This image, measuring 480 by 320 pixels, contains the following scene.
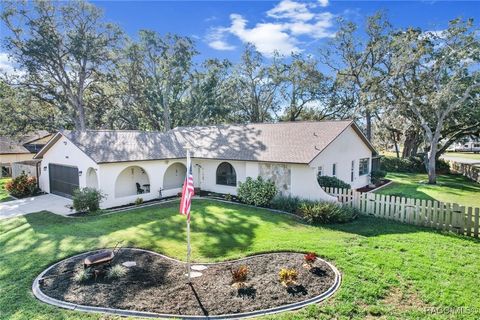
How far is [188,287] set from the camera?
294 inches

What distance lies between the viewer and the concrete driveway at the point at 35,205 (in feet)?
53.8

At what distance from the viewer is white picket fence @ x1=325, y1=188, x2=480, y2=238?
1182 cm

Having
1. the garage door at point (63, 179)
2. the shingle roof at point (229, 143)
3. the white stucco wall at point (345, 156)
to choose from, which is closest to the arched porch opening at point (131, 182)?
the shingle roof at point (229, 143)

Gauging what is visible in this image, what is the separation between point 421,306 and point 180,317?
5.33m

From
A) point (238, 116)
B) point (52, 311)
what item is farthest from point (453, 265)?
point (238, 116)

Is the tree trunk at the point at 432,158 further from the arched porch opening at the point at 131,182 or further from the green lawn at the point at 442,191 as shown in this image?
the arched porch opening at the point at 131,182

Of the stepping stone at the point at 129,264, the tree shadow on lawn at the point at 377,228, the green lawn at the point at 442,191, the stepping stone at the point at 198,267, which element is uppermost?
the stepping stone at the point at 129,264

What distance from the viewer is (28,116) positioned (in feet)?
103

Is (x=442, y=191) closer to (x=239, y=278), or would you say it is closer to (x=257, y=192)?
(x=257, y=192)

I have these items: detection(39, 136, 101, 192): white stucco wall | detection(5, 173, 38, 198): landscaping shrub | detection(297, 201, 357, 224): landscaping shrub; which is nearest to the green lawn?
detection(297, 201, 357, 224): landscaping shrub

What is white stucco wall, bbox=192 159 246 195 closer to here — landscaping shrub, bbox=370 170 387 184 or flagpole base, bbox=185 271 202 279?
flagpole base, bbox=185 271 202 279

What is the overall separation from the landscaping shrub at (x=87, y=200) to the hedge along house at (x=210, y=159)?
0.74 m

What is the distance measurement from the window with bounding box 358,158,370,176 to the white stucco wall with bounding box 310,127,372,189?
312mm

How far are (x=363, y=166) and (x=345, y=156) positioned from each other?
4.48m
